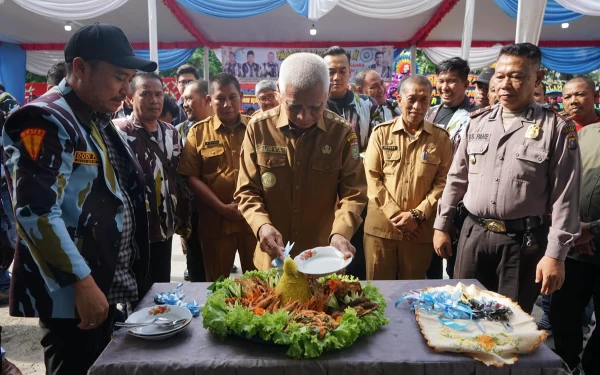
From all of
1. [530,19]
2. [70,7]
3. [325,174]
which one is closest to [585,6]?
[530,19]

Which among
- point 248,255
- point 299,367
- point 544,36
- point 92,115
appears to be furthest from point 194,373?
point 544,36

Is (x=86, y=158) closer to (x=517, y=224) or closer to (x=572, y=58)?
(x=517, y=224)

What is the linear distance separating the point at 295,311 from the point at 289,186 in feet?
2.73

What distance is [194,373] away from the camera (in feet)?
4.33

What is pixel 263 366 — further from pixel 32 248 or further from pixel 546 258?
pixel 546 258

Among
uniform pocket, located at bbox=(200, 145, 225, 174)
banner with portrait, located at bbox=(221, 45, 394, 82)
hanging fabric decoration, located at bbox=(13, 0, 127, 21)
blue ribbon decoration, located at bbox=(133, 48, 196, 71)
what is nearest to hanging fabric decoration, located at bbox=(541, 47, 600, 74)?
banner with portrait, located at bbox=(221, 45, 394, 82)

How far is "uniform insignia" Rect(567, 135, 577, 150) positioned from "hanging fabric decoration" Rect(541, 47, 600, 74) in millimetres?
11229

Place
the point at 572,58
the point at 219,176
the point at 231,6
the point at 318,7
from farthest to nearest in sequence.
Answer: the point at 572,58, the point at 231,6, the point at 318,7, the point at 219,176

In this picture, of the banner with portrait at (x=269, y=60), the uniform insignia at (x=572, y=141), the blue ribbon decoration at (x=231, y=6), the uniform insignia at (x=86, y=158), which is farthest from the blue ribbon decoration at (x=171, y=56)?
the uniform insignia at (x=572, y=141)

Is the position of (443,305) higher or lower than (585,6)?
lower

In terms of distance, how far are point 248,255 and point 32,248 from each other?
170 centimetres

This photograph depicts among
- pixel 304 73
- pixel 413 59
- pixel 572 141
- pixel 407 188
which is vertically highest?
pixel 413 59

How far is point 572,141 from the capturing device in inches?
89.8

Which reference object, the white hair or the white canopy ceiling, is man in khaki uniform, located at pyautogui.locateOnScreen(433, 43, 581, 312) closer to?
the white hair
